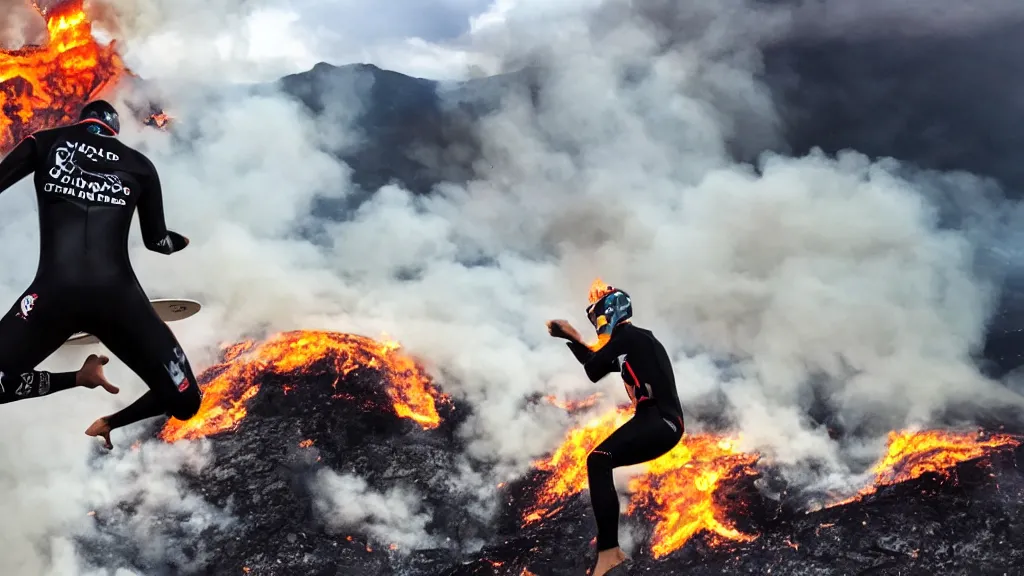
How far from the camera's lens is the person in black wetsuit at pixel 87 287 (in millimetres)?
4906

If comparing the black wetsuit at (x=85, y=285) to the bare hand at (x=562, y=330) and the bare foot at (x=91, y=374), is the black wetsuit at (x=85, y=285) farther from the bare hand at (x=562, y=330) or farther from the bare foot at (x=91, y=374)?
the bare hand at (x=562, y=330)

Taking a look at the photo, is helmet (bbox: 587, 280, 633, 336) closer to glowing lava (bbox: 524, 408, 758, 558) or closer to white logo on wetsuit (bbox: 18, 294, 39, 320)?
white logo on wetsuit (bbox: 18, 294, 39, 320)

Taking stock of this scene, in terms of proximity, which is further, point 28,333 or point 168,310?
point 168,310

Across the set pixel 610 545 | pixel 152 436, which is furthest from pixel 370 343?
pixel 610 545

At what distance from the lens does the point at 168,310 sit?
5.88 metres

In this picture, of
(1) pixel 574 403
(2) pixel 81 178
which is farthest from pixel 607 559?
(1) pixel 574 403

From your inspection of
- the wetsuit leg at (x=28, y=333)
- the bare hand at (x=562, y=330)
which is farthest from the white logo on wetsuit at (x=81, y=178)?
the bare hand at (x=562, y=330)

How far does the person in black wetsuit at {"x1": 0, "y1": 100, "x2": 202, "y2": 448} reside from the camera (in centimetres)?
491

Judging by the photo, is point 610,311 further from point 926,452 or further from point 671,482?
point 926,452

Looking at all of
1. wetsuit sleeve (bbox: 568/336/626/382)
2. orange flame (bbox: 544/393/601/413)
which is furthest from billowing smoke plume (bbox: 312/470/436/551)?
wetsuit sleeve (bbox: 568/336/626/382)

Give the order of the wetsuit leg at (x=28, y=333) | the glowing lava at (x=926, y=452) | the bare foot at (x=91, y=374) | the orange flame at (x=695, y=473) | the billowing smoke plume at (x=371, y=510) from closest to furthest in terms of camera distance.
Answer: the wetsuit leg at (x=28, y=333) → the bare foot at (x=91, y=374) → the orange flame at (x=695, y=473) → the billowing smoke plume at (x=371, y=510) → the glowing lava at (x=926, y=452)

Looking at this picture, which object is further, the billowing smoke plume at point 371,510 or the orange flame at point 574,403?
the orange flame at point 574,403

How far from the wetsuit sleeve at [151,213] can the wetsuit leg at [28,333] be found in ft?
2.88

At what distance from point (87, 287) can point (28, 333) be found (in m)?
0.48
